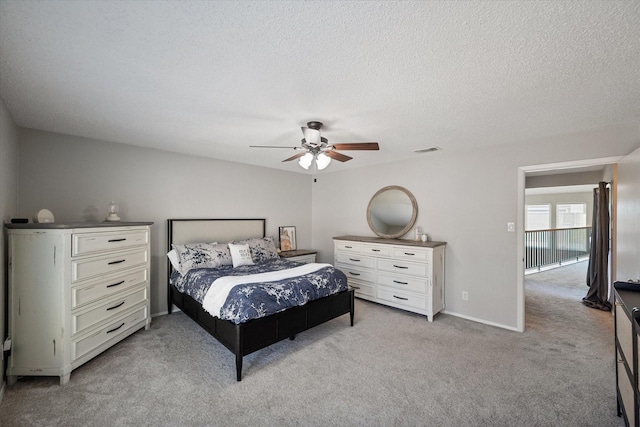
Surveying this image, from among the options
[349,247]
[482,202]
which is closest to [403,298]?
[349,247]

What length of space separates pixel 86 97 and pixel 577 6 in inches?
124

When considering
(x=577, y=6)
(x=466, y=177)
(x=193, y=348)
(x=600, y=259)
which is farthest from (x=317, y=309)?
(x=600, y=259)

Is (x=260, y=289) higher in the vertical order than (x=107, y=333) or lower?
higher

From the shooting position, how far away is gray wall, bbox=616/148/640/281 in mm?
2350

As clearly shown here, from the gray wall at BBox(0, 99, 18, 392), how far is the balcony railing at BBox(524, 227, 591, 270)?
799 cm

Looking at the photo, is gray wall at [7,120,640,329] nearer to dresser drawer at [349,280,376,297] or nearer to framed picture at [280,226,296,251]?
framed picture at [280,226,296,251]

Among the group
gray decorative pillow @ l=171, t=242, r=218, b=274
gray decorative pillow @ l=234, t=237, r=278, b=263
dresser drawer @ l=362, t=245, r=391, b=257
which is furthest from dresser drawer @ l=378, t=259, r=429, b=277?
gray decorative pillow @ l=171, t=242, r=218, b=274

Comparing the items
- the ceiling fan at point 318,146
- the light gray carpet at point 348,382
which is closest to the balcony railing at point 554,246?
the light gray carpet at point 348,382

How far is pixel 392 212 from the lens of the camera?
175 inches

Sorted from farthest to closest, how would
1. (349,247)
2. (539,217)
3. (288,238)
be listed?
(539,217) → (288,238) → (349,247)

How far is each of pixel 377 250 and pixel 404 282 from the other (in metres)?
0.61

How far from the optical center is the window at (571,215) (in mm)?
8859

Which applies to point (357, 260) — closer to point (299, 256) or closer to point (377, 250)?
point (377, 250)

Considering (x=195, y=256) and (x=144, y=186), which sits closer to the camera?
(x=195, y=256)
